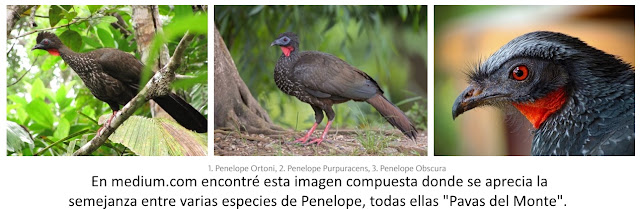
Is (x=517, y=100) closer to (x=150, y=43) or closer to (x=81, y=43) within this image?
(x=150, y=43)

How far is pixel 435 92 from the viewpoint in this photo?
11.8 feet

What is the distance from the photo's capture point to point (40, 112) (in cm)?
383

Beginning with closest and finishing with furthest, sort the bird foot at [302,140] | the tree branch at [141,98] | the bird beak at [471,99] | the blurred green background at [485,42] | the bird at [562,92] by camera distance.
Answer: the bird at [562,92], the bird beak at [471,99], the tree branch at [141,98], the blurred green background at [485,42], the bird foot at [302,140]

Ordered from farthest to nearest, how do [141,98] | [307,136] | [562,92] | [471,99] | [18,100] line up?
[18,100]
[307,136]
[141,98]
[471,99]
[562,92]

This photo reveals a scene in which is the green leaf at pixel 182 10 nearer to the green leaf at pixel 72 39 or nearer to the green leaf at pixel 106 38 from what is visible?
the green leaf at pixel 106 38

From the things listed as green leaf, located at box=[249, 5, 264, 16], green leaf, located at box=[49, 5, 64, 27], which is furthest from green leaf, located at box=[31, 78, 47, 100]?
green leaf, located at box=[249, 5, 264, 16]

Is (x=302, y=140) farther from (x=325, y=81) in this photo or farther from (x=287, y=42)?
(x=287, y=42)

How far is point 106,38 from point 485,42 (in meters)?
2.31

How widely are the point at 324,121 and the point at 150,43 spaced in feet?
3.80

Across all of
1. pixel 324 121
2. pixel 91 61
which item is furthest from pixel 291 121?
pixel 91 61

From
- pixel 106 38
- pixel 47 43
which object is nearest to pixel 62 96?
pixel 47 43

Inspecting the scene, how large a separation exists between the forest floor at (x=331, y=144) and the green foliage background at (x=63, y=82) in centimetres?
27

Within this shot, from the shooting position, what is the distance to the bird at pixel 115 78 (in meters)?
3.62

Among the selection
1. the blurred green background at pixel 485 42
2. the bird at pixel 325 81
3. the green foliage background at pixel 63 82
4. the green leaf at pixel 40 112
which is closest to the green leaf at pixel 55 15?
the green foliage background at pixel 63 82
